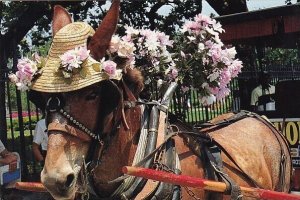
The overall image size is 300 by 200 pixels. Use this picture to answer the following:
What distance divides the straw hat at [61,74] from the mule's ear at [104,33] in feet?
0.19

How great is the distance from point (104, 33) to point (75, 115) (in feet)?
1.53

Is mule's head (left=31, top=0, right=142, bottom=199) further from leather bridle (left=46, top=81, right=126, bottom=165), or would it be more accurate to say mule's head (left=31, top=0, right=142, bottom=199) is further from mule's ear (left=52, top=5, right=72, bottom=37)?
mule's ear (left=52, top=5, right=72, bottom=37)

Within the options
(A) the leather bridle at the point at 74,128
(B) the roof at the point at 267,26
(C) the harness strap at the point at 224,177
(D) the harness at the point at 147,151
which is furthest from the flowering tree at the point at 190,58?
(B) the roof at the point at 267,26

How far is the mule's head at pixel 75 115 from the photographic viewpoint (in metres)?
2.71

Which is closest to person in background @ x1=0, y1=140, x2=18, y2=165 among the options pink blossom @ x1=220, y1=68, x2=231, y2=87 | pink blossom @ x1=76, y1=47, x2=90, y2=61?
pink blossom @ x1=220, y1=68, x2=231, y2=87

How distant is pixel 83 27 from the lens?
298 centimetres

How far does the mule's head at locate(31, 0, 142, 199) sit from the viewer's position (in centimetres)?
Answer: 271

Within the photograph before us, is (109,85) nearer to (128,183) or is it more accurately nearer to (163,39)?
(128,183)

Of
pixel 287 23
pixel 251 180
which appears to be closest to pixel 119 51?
pixel 251 180

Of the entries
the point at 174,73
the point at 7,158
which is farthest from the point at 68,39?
the point at 7,158

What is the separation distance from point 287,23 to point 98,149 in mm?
4103

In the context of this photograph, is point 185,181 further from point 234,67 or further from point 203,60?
point 234,67

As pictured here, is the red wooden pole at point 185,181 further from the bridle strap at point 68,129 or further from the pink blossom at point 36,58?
the pink blossom at point 36,58

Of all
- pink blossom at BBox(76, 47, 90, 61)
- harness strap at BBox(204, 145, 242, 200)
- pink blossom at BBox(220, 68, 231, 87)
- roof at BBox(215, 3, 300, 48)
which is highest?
roof at BBox(215, 3, 300, 48)
